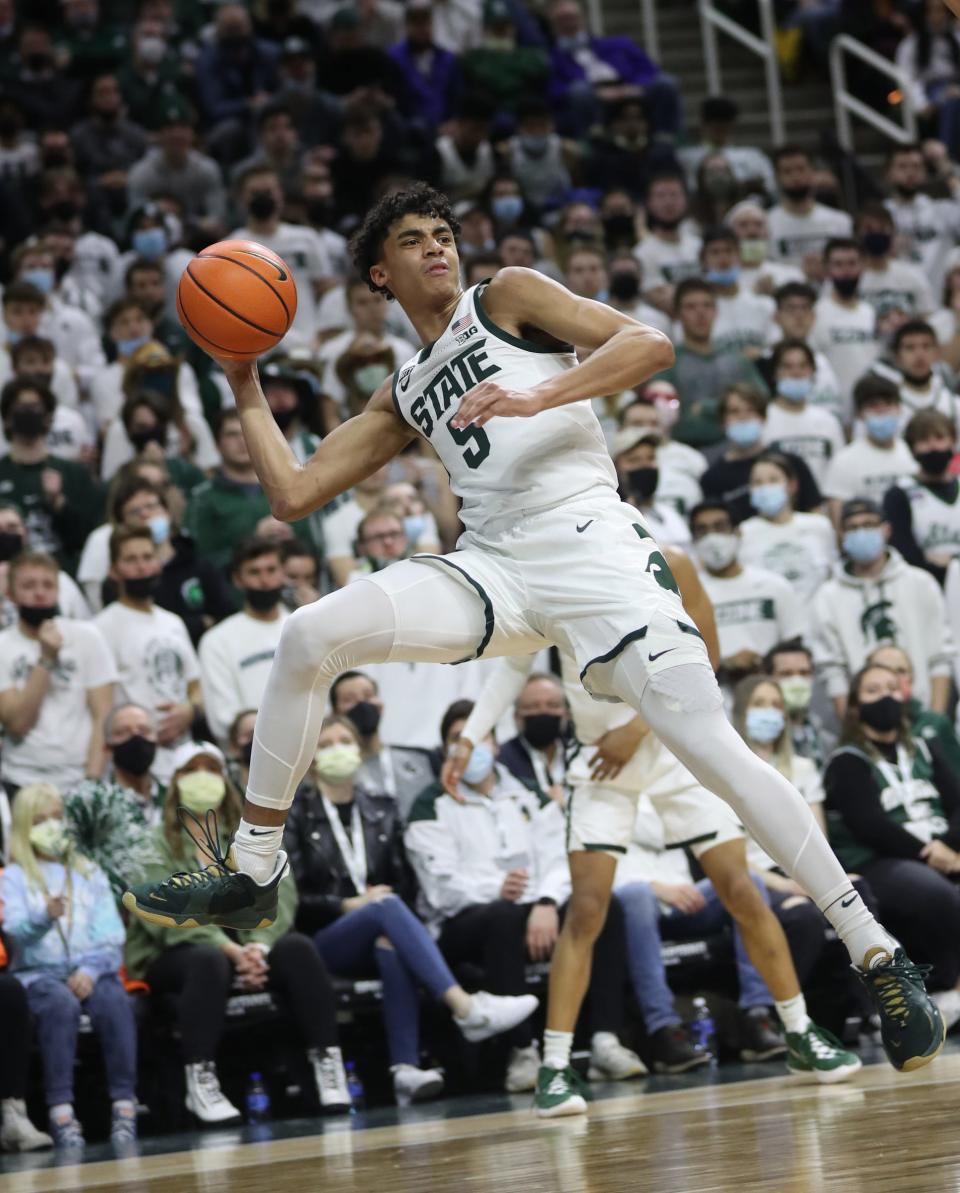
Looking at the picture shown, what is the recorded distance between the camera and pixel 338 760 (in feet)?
25.3

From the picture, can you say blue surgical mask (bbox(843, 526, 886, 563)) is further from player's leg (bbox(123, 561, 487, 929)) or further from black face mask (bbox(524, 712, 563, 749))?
player's leg (bbox(123, 561, 487, 929))

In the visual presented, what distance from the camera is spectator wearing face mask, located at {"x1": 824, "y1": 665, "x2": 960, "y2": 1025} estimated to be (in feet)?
25.2

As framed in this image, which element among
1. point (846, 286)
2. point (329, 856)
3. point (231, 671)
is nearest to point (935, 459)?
point (846, 286)

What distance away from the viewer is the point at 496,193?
42.5 ft

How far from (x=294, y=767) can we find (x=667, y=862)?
3.65 m

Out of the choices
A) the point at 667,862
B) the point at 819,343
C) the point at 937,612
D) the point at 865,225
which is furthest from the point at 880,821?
the point at 865,225

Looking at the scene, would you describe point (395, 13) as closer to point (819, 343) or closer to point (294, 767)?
point (819, 343)

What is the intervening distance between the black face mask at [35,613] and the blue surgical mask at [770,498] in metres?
3.58

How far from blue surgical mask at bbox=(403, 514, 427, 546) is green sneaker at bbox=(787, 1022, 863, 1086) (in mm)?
3769

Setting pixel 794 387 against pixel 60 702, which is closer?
pixel 60 702

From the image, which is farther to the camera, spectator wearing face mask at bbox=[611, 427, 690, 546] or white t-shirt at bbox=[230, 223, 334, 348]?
white t-shirt at bbox=[230, 223, 334, 348]

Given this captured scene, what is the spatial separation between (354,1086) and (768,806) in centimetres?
353

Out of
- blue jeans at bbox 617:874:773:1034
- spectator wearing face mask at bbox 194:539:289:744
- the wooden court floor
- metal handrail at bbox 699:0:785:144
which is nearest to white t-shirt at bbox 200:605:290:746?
spectator wearing face mask at bbox 194:539:289:744

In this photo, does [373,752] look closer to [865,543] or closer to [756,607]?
[756,607]
